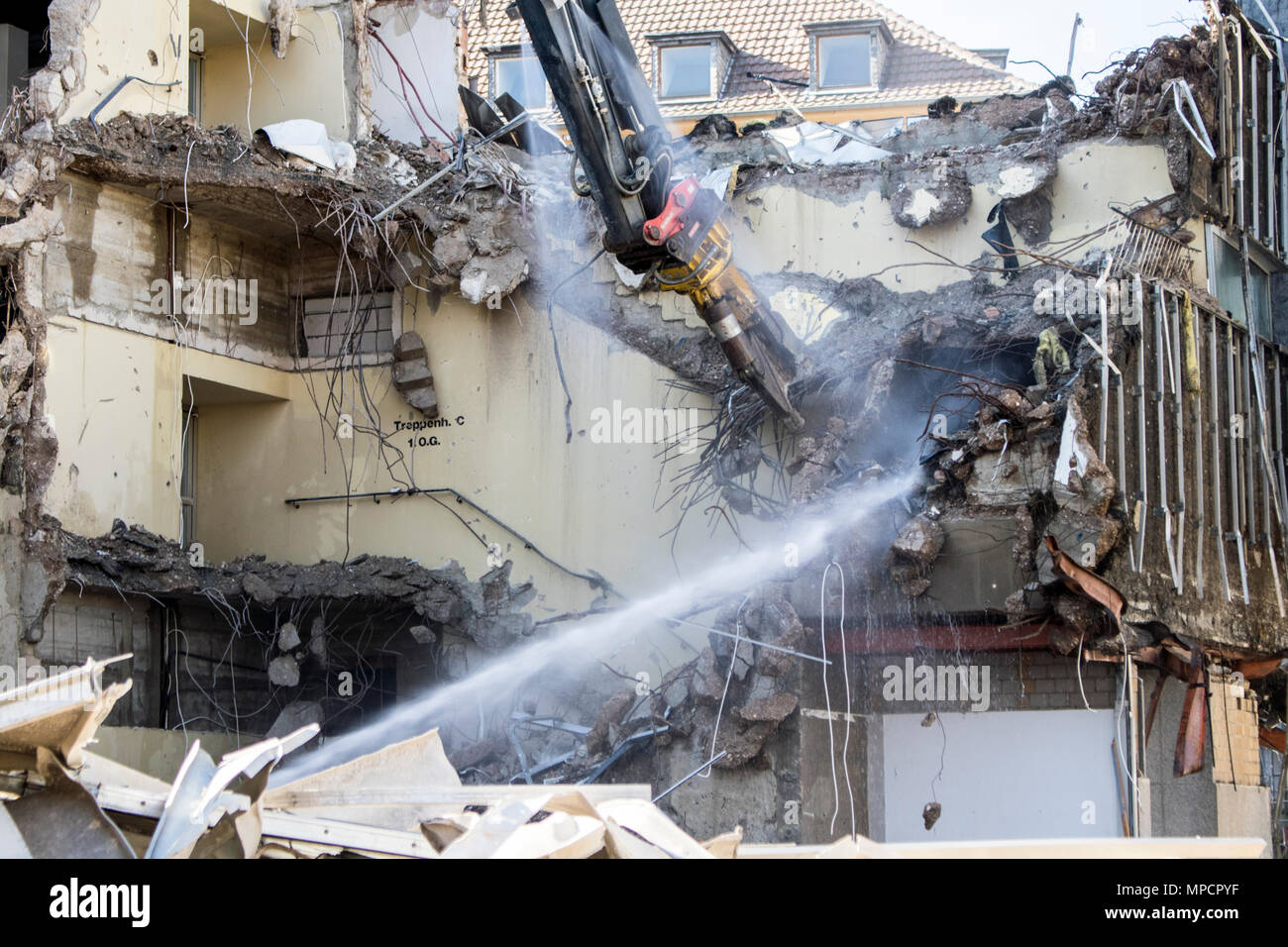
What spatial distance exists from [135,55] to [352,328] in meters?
3.08

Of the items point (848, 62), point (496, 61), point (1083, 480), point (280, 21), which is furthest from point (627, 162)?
point (496, 61)

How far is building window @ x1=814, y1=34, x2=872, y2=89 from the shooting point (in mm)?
28031

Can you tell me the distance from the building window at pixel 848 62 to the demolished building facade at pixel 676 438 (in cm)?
1461

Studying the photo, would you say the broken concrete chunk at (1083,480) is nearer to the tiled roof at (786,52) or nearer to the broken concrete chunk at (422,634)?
the broken concrete chunk at (422,634)

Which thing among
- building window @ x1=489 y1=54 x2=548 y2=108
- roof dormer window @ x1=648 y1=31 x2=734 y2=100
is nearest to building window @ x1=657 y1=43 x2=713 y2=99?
roof dormer window @ x1=648 y1=31 x2=734 y2=100

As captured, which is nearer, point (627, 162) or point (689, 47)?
point (627, 162)

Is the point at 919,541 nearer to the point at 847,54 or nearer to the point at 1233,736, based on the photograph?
the point at 1233,736

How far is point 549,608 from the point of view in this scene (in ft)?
44.0

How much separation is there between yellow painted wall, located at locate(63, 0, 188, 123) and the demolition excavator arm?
4.77 metres

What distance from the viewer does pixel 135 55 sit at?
512 inches

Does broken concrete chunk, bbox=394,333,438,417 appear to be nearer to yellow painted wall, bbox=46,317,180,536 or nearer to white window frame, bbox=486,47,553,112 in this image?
yellow painted wall, bbox=46,317,180,536

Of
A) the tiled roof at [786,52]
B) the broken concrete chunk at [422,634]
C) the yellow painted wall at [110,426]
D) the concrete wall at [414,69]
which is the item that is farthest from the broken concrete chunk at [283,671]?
the tiled roof at [786,52]

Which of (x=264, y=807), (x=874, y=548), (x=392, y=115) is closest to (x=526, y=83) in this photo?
(x=392, y=115)

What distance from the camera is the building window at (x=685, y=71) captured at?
92.1 feet
